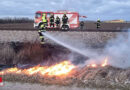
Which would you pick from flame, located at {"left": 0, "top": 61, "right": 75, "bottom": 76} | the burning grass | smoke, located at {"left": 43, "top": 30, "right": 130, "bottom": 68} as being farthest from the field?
flame, located at {"left": 0, "top": 61, "right": 75, "bottom": 76}

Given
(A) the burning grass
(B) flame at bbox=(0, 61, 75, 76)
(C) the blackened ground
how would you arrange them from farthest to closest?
(C) the blackened ground < (B) flame at bbox=(0, 61, 75, 76) < (A) the burning grass

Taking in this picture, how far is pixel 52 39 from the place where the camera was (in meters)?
14.4

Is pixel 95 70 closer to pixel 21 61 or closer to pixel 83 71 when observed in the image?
pixel 83 71

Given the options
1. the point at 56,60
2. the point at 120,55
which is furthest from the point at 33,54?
the point at 120,55

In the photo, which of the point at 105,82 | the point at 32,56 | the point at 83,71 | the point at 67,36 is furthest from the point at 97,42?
the point at 105,82

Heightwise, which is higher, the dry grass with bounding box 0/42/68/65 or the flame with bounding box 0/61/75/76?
the dry grass with bounding box 0/42/68/65

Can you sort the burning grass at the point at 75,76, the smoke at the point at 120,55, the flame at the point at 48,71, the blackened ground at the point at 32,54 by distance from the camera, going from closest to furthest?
the burning grass at the point at 75,76 → the flame at the point at 48,71 → the smoke at the point at 120,55 → the blackened ground at the point at 32,54

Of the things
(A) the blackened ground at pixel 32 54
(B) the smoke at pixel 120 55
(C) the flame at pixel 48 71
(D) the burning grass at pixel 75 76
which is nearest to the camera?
(D) the burning grass at pixel 75 76

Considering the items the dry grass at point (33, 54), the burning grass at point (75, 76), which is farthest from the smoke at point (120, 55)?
the dry grass at point (33, 54)

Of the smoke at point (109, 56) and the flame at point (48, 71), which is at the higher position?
the smoke at point (109, 56)

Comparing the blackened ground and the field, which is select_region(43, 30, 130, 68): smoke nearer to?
the field

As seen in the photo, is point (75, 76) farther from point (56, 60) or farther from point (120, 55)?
point (56, 60)

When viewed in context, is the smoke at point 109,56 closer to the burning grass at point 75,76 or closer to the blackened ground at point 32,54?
the burning grass at point 75,76

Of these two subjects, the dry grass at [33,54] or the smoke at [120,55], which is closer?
the smoke at [120,55]
